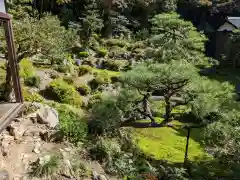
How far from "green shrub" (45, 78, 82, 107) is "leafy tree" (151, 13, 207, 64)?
5478mm

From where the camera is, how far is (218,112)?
30.6 ft

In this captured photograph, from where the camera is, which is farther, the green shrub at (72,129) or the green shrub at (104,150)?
the green shrub at (72,129)

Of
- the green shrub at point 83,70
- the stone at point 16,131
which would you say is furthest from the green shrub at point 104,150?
the green shrub at point 83,70

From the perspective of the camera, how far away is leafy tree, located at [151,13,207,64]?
1675cm

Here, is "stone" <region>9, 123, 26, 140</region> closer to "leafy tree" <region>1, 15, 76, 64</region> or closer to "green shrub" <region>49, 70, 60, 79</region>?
"leafy tree" <region>1, 15, 76, 64</region>

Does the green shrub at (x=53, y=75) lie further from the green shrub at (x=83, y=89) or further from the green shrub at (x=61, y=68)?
the green shrub at (x=83, y=89)

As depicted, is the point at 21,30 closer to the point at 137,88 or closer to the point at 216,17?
the point at 137,88

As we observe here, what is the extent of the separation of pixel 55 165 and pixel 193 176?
4.79 metres

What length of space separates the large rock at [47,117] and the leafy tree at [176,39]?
8776 millimetres

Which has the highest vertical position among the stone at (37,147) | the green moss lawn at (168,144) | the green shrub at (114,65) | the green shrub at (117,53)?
the stone at (37,147)

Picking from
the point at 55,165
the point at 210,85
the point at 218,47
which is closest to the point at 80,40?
the point at 218,47

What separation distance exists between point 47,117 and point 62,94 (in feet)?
14.7

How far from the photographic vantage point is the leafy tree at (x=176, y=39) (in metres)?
16.8

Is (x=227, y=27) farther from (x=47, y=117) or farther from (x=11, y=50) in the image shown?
(x=11, y=50)
